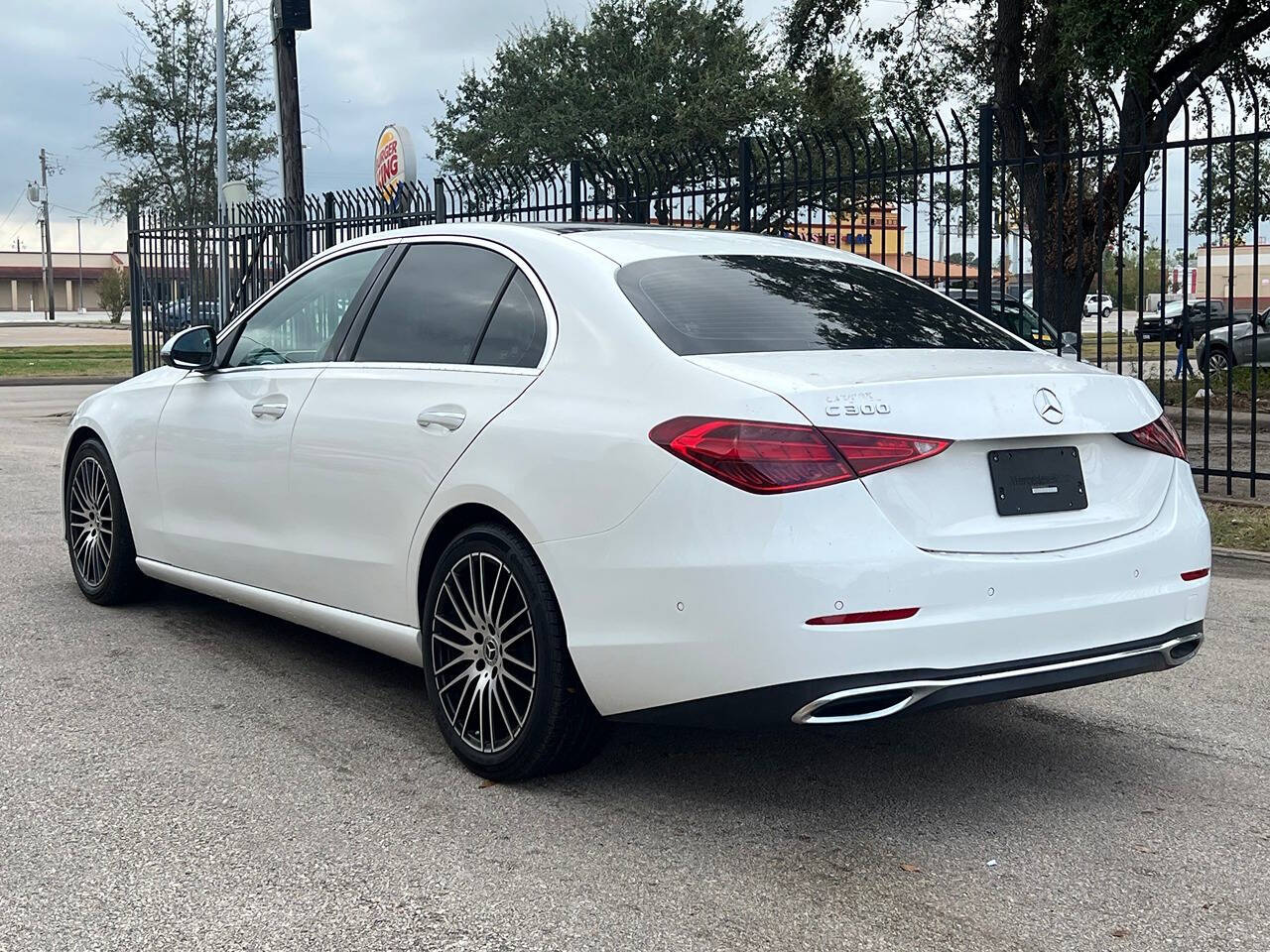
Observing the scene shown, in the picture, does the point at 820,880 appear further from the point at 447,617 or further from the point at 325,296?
the point at 325,296

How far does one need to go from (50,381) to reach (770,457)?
27508 mm

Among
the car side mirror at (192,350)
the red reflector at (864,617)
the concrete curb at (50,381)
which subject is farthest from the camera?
the concrete curb at (50,381)

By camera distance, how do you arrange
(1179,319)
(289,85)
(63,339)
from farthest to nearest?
(63,339) → (289,85) → (1179,319)

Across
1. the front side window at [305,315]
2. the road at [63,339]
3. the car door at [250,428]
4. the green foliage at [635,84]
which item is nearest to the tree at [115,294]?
the road at [63,339]

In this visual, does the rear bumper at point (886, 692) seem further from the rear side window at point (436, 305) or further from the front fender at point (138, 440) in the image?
the front fender at point (138, 440)

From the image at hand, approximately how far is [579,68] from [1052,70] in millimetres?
25425

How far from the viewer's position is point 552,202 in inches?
498

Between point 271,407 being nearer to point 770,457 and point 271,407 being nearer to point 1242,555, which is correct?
point 770,457

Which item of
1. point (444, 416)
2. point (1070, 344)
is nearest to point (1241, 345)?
point (1070, 344)

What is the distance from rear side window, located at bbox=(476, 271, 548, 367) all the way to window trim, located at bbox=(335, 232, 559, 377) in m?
0.02

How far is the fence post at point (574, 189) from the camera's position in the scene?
485 inches

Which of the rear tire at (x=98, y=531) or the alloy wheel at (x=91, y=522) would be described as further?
the alloy wheel at (x=91, y=522)

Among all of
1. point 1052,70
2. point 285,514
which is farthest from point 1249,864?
point 1052,70

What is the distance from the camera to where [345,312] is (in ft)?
17.7
